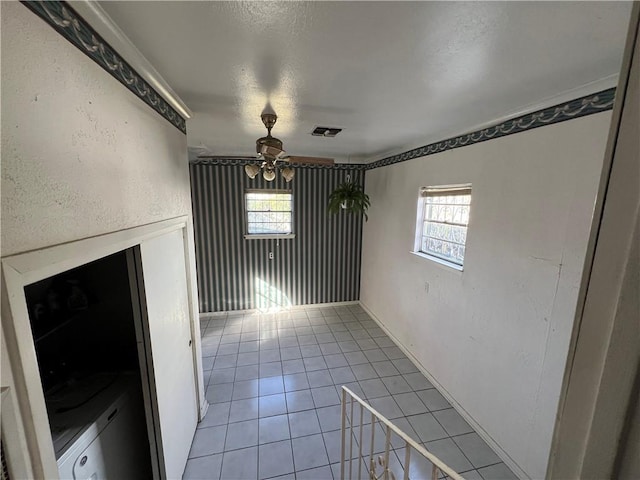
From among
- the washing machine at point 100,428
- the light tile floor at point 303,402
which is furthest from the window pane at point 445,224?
the washing machine at point 100,428

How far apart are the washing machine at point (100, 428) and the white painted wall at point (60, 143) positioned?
1.01 metres

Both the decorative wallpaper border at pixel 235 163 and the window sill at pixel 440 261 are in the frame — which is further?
the decorative wallpaper border at pixel 235 163

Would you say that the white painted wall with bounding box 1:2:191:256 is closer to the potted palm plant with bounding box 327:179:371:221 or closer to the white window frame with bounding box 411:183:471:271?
the white window frame with bounding box 411:183:471:271

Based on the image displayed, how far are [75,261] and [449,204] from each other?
280 centimetres

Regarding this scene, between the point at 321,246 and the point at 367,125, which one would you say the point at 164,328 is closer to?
the point at 367,125

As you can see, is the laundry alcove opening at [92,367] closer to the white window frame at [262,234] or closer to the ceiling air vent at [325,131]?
the ceiling air vent at [325,131]

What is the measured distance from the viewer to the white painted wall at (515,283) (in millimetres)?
1557

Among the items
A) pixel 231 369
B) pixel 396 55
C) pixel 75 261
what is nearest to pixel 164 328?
pixel 75 261

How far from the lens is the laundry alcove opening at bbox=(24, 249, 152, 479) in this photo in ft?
4.25

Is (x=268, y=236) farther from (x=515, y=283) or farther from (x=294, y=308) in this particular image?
(x=515, y=283)

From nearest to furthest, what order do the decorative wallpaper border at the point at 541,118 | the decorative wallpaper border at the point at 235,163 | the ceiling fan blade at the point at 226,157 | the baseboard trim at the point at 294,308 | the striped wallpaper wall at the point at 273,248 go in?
the decorative wallpaper border at the point at 541,118, the ceiling fan blade at the point at 226,157, the decorative wallpaper border at the point at 235,163, the striped wallpaper wall at the point at 273,248, the baseboard trim at the point at 294,308

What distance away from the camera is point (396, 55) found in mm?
1198

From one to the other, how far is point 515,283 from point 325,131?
1997 mm

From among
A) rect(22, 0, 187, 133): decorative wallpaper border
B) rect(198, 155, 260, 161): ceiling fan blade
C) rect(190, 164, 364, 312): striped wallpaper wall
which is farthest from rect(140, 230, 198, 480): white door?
rect(190, 164, 364, 312): striped wallpaper wall
